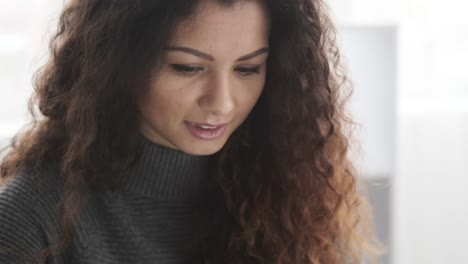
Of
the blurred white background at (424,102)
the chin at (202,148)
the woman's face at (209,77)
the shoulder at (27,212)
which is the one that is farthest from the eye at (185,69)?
the blurred white background at (424,102)

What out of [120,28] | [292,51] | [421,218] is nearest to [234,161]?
[292,51]

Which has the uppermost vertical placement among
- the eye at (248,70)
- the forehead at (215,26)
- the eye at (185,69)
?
the forehead at (215,26)

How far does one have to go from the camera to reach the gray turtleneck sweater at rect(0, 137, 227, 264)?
3.76 ft

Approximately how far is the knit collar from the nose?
0.14 metres

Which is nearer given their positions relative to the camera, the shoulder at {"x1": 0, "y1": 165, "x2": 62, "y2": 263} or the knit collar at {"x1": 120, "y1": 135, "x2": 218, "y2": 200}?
the shoulder at {"x1": 0, "y1": 165, "x2": 62, "y2": 263}

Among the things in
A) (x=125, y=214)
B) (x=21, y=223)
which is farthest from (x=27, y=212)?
(x=125, y=214)

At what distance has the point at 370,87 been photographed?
1.79m

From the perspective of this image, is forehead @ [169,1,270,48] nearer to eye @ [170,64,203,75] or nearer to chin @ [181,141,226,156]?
eye @ [170,64,203,75]

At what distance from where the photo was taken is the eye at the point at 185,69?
44.1 inches

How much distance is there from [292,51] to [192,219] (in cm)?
31

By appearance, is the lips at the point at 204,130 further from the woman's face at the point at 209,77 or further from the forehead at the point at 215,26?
the forehead at the point at 215,26

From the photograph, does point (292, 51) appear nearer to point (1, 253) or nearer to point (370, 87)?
point (1, 253)

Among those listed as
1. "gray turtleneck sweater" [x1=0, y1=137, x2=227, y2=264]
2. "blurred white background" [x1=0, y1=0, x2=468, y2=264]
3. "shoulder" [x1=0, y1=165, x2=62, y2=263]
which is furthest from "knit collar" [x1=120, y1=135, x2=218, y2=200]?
"blurred white background" [x1=0, y1=0, x2=468, y2=264]

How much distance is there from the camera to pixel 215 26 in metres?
1.10
